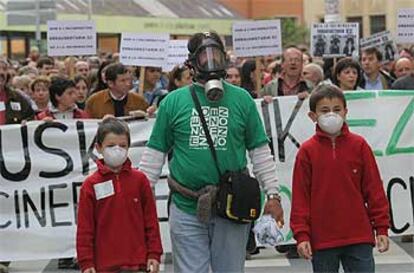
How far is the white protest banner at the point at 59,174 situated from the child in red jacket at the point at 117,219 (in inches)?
151

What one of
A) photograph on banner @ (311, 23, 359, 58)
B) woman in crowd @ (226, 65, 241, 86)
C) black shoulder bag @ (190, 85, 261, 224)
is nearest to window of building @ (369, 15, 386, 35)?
photograph on banner @ (311, 23, 359, 58)

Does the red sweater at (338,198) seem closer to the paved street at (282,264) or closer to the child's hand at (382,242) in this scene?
the child's hand at (382,242)

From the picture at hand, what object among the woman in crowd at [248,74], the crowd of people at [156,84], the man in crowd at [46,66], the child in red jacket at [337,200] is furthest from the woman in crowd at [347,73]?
the man in crowd at [46,66]

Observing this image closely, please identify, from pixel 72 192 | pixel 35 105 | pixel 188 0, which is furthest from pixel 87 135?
pixel 188 0

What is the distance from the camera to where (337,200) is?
6426 mm

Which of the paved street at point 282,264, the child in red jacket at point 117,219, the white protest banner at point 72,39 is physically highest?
the white protest banner at point 72,39

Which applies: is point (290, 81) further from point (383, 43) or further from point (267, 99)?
point (383, 43)

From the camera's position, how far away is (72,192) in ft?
33.7

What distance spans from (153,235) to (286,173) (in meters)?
4.19

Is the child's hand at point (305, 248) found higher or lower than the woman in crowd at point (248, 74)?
lower

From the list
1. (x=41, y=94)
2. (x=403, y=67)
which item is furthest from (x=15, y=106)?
(x=403, y=67)

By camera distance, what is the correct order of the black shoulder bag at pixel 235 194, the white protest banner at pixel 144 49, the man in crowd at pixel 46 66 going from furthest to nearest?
the man in crowd at pixel 46 66
the white protest banner at pixel 144 49
the black shoulder bag at pixel 235 194

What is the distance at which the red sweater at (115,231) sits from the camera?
6340 millimetres

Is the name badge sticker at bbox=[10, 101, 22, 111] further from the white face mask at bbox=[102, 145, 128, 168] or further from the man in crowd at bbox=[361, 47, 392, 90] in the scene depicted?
the white face mask at bbox=[102, 145, 128, 168]
